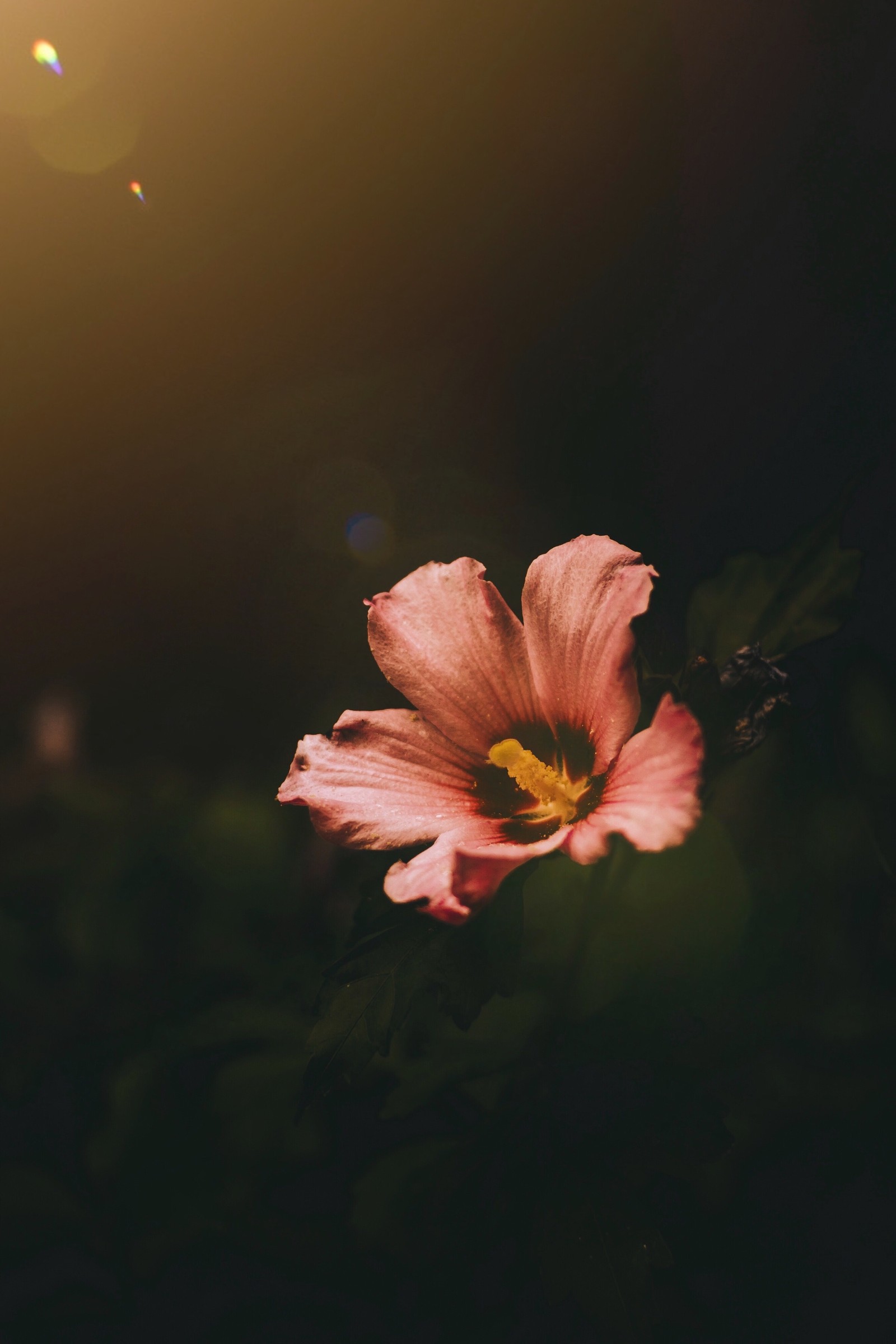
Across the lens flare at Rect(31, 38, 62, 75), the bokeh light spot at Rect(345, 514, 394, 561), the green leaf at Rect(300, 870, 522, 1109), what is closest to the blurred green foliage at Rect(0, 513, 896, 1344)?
the green leaf at Rect(300, 870, 522, 1109)

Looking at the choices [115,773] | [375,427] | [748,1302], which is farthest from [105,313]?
[748,1302]

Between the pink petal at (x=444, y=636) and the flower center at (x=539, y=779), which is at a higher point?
the pink petal at (x=444, y=636)

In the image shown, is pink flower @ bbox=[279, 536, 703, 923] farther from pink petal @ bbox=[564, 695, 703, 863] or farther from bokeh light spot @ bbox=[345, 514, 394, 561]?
bokeh light spot @ bbox=[345, 514, 394, 561]

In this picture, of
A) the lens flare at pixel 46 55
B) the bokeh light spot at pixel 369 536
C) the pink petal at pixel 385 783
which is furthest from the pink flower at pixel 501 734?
the lens flare at pixel 46 55

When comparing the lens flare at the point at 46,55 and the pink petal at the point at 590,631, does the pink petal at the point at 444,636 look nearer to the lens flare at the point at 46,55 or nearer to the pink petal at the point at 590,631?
the pink petal at the point at 590,631

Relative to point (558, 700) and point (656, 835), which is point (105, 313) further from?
point (656, 835)

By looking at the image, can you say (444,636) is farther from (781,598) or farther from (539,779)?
(781,598)
